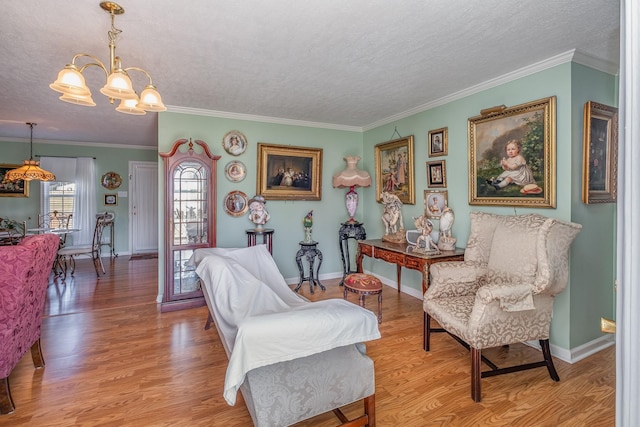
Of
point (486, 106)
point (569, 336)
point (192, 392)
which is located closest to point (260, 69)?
point (486, 106)

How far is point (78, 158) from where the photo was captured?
6.59 m

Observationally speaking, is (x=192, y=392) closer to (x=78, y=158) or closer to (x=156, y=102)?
(x=156, y=102)

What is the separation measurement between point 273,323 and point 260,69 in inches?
90.8

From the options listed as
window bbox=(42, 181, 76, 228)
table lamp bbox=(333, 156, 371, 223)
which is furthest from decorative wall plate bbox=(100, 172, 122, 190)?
table lamp bbox=(333, 156, 371, 223)

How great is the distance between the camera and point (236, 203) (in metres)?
4.29

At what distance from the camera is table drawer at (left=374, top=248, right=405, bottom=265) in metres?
3.42

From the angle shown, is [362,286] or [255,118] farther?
[255,118]

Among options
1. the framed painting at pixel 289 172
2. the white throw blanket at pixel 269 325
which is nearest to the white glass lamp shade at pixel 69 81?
the white throw blanket at pixel 269 325

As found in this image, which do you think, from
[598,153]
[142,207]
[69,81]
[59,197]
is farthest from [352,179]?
[59,197]

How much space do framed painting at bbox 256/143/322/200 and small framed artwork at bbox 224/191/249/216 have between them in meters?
0.25

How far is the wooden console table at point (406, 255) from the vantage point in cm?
306

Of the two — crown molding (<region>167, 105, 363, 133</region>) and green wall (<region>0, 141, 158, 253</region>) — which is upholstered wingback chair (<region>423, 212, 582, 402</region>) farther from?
green wall (<region>0, 141, 158, 253</region>)

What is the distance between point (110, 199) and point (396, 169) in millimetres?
6309

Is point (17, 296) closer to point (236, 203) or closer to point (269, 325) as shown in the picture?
point (269, 325)
